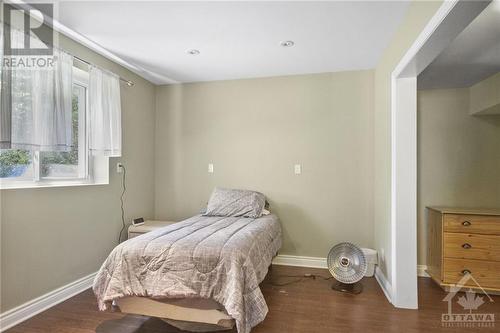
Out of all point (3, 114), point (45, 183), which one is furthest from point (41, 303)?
point (3, 114)

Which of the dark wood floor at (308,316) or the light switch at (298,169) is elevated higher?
the light switch at (298,169)

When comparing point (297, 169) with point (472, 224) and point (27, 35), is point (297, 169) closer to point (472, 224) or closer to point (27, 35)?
point (472, 224)

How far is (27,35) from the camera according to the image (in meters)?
2.12

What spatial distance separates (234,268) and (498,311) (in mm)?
2448

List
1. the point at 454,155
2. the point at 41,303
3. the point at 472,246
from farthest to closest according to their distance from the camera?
the point at 454,155 → the point at 472,246 → the point at 41,303

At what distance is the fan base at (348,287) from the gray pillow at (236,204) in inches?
43.0

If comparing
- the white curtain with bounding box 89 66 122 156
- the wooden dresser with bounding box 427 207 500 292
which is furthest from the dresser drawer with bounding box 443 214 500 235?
the white curtain with bounding box 89 66 122 156

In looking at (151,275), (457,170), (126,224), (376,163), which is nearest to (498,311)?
(457,170)

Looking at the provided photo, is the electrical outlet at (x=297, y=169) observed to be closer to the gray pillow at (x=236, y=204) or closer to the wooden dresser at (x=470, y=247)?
the gray pillow at (x=236, y=204)

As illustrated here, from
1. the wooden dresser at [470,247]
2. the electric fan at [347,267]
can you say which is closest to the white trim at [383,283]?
the electric fan at [347,267]

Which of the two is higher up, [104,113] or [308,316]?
[104,113]

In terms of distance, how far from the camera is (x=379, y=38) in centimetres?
254

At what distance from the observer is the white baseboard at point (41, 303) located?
2.00m

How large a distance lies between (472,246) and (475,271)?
0.25 m
